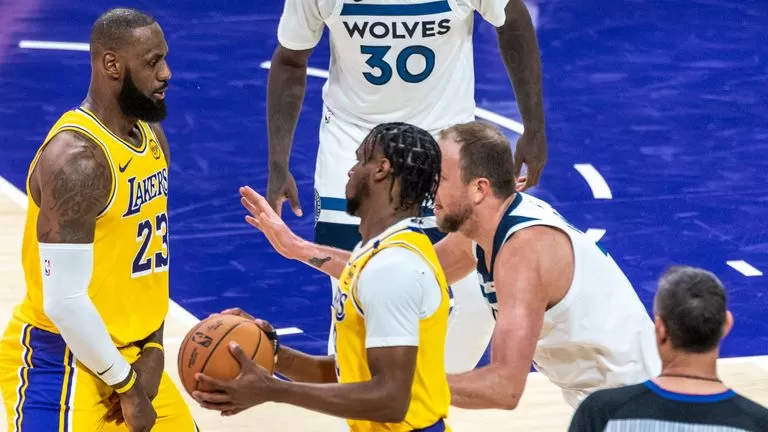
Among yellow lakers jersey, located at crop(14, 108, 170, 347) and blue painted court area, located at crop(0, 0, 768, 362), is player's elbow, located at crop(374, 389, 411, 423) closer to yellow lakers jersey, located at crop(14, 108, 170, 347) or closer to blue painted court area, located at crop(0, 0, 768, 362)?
yellow lakers jersey, located at crop(14, 108, 170, 347)

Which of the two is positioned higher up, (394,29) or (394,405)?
(394,29)

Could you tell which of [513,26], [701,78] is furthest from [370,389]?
[701,78]

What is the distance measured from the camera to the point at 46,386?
5.67 metres

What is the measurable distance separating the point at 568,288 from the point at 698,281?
5.04ft

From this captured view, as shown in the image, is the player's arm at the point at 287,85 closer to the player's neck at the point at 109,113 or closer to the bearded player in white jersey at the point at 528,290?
the bearded player in white jersey at the point at 528,290

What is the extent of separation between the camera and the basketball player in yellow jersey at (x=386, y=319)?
191 inches

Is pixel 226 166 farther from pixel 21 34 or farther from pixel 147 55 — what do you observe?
pixel 147 55

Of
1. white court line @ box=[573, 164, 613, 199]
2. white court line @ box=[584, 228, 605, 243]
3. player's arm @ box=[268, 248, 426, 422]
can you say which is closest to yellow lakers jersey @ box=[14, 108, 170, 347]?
player's arm @ box=[268, 248, 426, 422]

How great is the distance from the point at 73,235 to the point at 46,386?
64 centimetres

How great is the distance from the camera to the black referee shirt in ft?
13.8

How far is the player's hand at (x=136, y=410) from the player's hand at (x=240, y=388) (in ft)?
2.07

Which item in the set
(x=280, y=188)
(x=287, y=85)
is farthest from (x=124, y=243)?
(x=287, y=85)

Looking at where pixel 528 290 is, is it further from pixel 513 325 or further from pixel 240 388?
pixel 240 388

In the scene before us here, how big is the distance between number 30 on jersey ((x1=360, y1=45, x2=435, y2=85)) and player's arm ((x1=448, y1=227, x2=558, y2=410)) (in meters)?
1.81
